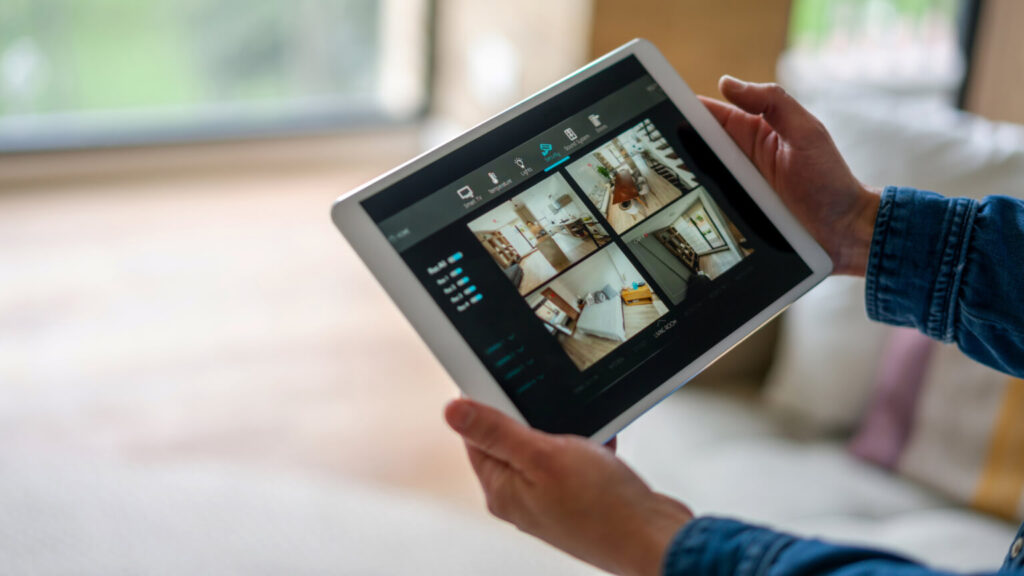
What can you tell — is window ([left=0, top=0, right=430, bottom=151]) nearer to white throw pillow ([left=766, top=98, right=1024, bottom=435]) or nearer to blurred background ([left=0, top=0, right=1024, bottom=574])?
blurred background ([left=0, top=0, right=1024, bottom=574])

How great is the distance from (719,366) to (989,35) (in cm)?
88

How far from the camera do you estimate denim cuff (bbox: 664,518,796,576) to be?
0.55 metres

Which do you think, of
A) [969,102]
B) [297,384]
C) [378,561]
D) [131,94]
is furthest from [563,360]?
[131,94]

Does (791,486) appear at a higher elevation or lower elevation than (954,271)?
lower

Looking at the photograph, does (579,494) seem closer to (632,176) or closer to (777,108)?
(632,176)

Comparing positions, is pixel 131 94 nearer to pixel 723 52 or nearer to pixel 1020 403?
pixel 723 52

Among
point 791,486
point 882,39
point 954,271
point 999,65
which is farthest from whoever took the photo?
point 882,39

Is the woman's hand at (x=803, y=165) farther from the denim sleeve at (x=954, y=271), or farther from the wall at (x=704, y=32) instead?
the wall at (x=704, y=32)

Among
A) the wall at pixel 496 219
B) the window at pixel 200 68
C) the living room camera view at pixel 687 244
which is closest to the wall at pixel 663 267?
the living room camera view at pixel 687 244

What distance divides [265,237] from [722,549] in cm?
187

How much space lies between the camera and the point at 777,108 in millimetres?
849

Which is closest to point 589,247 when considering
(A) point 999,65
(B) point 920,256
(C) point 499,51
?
(B) point 920,256

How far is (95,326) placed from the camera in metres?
1.88

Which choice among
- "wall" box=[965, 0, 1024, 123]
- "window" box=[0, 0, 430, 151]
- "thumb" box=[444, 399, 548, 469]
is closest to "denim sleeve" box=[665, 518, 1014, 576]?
"thumb" box=[444, 399, 548, 469]
